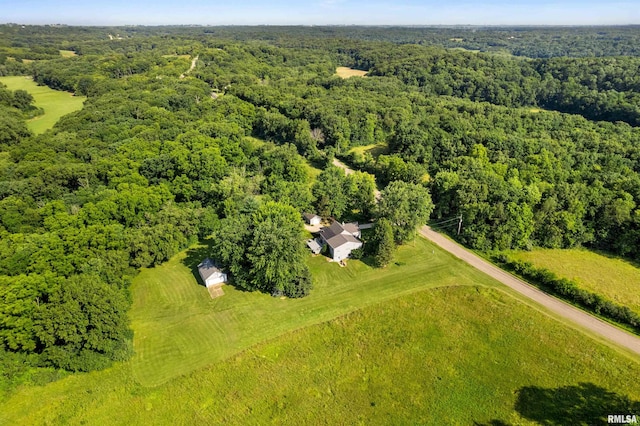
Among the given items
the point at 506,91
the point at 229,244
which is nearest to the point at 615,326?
the point at 229,244

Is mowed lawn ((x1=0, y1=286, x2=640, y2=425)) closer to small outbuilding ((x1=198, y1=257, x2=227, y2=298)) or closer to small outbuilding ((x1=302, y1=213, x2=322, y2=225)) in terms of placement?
small outbuilding ((x1=198, y1=257, x2=227, y2=298))

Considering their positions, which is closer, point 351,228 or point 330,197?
point 351,228

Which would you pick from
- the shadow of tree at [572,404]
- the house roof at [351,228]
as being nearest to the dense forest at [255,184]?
the house roof at [351,228]

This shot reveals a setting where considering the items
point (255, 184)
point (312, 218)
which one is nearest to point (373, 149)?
point (255, 184)

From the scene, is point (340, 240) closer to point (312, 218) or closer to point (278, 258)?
point (312, 218)

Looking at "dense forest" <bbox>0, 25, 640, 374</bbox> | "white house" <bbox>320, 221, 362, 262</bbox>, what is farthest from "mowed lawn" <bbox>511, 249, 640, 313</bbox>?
"white house" <bbox>320, 221, 362, 262</bbox>

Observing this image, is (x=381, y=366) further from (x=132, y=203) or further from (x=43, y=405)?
(x=132, y=203)
